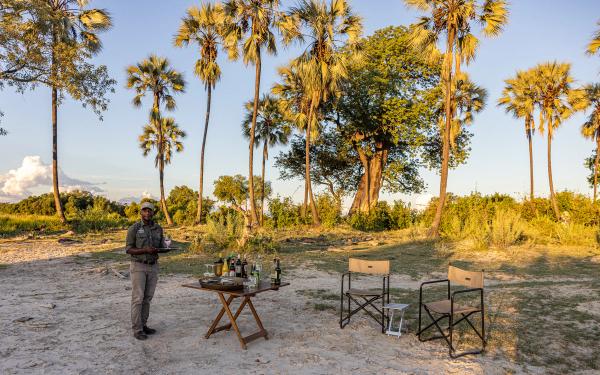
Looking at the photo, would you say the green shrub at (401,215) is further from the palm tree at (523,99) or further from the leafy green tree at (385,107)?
the palm tree at (523,99)

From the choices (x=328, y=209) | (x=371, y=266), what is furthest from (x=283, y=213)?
(x=371, y=266)

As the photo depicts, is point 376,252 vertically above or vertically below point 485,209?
below

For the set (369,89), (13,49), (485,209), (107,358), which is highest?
(369,89)

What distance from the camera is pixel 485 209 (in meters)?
19.1

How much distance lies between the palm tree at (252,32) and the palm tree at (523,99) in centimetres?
1687

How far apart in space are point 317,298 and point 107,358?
3.79 meters

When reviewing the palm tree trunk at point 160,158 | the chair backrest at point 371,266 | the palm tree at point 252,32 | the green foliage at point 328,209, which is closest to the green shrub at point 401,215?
the green foliage at point 328,209

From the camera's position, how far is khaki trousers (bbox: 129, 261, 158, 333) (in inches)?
207

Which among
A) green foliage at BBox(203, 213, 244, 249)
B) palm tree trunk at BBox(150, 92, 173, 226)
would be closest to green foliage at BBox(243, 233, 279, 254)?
green foliage at BBox(203, 213, 244, 249)

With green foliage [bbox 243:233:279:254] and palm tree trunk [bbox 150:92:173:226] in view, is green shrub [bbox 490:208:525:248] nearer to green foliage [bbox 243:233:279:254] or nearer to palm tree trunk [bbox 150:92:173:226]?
green foliage [bbox 243:233:279:254]

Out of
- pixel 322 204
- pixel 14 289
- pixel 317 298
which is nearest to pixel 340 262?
pixel 317 298

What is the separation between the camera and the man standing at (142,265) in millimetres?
5242

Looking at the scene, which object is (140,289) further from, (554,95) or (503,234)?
(554,95)

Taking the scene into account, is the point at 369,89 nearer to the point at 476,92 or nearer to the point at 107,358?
the point at 476,92
